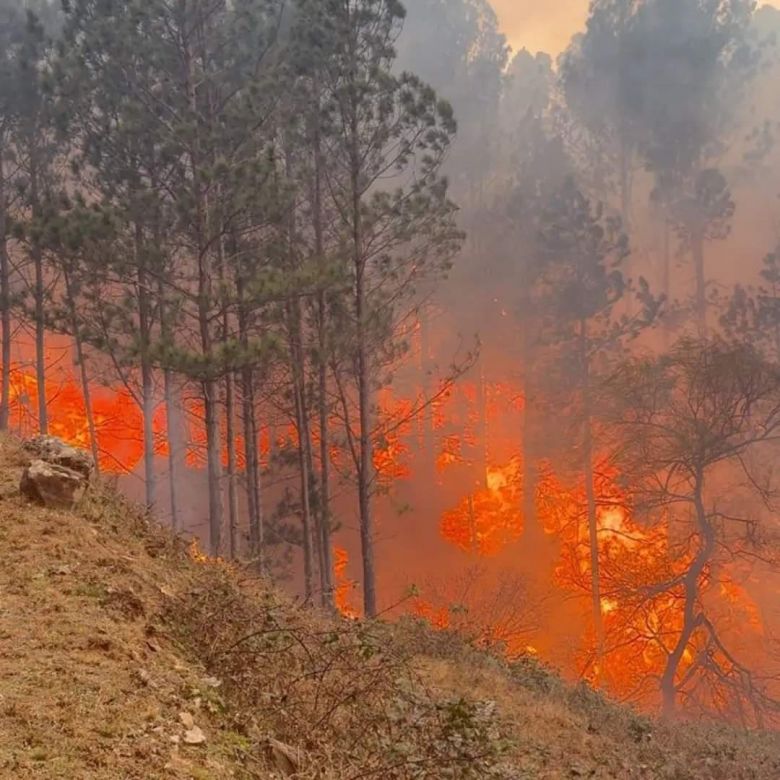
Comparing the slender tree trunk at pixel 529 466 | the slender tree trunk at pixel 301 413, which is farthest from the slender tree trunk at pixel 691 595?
the slender tree trunk at pixel 529 466

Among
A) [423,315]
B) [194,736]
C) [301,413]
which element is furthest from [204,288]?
[423,315]

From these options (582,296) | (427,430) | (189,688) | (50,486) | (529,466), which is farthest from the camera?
(427,430)

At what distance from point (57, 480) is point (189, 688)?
127 inches

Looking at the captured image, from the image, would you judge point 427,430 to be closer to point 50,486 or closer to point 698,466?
point 698,466

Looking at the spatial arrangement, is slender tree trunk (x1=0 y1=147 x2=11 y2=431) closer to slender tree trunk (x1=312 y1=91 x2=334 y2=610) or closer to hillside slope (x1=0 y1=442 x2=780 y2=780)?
slender tree trunk (x1=312 y1=91 x2=334 y2=610)

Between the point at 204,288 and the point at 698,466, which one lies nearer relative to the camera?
the point at 204,288

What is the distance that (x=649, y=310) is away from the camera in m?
26.9

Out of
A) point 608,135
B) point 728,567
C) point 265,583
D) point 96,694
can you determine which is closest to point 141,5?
point 265,583

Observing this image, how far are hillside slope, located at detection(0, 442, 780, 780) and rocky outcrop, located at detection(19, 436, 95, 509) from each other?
0.17m

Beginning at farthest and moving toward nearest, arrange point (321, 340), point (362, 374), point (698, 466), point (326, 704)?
point (698, 466) → point (321, 340) → point (362, 374) → point (326, 704)

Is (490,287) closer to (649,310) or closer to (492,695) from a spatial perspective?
(649,310)

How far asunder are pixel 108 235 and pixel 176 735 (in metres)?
9.44

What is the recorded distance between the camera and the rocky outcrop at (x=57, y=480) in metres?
6.43

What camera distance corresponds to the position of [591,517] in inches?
921
